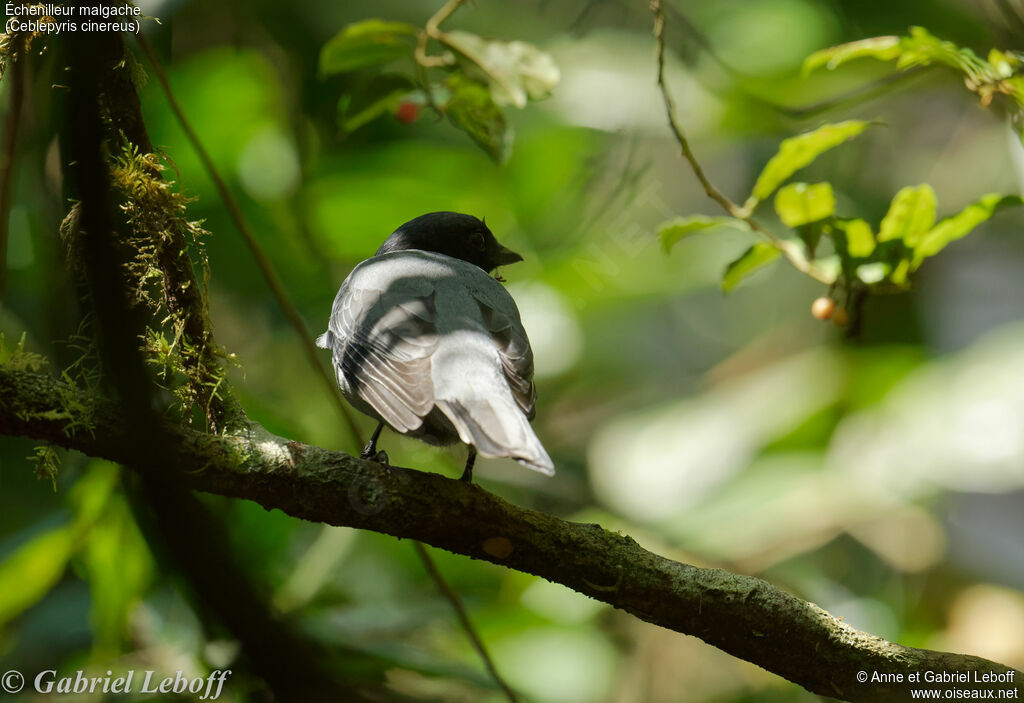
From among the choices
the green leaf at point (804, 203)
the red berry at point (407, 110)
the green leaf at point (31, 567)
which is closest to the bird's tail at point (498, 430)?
the green leaf at point (804, 203)

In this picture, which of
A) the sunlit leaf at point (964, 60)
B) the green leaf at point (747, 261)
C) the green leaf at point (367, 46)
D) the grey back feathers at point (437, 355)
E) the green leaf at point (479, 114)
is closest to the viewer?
the grey back feathers at point (437, 355)

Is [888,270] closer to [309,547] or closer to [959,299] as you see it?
[309,547]

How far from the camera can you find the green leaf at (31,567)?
3.12 metres

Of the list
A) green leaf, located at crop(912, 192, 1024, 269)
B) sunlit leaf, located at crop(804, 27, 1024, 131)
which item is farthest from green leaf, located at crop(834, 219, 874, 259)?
sunlit leaf, located at crop(804, 27, 1024, 131)

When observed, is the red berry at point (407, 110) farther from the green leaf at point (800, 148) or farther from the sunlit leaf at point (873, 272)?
the sunlit leaf at point (873, 272)

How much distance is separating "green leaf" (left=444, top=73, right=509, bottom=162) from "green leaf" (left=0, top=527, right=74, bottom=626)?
2134 millimetres

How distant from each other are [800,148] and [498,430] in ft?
4.69

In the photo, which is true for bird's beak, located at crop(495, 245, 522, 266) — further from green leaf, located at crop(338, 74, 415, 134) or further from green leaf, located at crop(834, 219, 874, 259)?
green leaf, located at crop(834, 219, 874, 259)

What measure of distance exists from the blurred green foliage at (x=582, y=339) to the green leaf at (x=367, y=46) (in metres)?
0.01

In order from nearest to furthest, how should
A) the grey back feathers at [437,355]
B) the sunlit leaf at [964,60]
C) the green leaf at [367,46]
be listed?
the grey back feathers at [437,355], the sunlit leaf at [964,60], the green leaf at [367,46]

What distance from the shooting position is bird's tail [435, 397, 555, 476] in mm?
2178

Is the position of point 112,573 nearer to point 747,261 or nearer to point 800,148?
point 747,261

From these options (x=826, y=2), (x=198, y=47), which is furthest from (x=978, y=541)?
(x=198, y=47)

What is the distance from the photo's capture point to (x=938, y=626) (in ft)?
16.1
